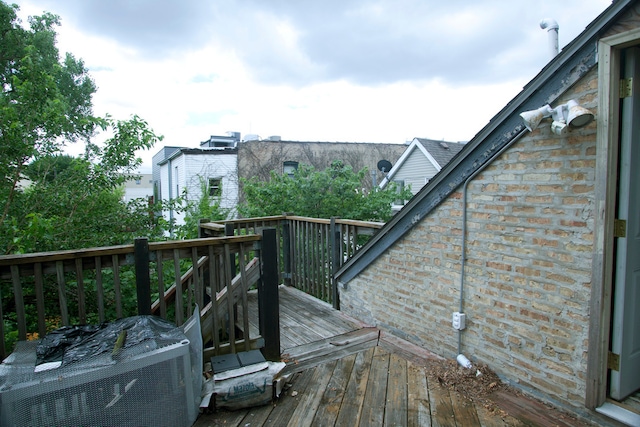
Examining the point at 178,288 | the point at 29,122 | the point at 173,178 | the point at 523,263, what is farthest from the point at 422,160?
the point at 178,288

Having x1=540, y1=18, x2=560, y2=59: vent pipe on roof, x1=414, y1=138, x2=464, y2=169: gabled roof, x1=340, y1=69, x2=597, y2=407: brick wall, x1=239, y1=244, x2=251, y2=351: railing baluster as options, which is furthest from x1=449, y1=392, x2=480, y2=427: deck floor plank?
x1=414, y1=138, x2=464, y2=169: gabled roof

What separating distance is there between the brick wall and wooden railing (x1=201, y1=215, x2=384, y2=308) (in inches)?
39.0

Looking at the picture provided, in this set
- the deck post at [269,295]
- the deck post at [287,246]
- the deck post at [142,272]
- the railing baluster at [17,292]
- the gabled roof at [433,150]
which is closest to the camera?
the railing baluster at [17,292]

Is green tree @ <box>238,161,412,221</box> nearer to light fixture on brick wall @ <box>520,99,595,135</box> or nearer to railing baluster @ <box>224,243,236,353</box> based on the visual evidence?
railing baluster @ <box>224,243,236,353</box>

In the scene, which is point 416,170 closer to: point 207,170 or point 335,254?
point 207,170

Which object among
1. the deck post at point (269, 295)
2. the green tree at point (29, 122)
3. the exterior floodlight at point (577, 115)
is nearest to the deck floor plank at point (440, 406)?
the deck post at point (269, 295)

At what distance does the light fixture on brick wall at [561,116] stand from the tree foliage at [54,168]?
4113mm

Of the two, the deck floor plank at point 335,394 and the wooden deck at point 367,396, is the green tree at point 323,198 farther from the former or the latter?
the deck floor plank at point 335,394

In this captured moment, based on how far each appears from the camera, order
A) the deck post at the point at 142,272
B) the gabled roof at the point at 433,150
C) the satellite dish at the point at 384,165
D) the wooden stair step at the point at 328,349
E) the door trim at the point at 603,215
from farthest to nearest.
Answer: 1. the satellite dish at the point at 384,165
2. the gabled roof at the point at 433,150
3. the wooden stair step at the point at 328,349
4. the deck post at the point at 142,272
5. the door trim at the point at 603,215

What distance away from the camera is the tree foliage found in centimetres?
413

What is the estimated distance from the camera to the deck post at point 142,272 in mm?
2504

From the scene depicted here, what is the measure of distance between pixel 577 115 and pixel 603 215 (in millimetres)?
597

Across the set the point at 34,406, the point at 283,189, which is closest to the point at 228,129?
the point at 283,189

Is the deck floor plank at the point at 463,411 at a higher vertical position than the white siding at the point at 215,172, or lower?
lower
